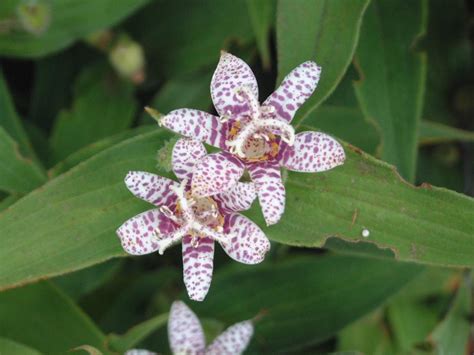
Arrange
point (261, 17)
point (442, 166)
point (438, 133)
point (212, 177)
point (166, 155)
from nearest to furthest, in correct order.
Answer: point (212, 177) < point (166, 155) < point (261, 17) < point (438, 133) < point (442, 166)

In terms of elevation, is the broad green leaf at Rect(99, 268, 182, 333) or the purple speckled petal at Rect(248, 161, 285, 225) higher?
the purple speckled petal at Rect(248, 161, 285, 225)

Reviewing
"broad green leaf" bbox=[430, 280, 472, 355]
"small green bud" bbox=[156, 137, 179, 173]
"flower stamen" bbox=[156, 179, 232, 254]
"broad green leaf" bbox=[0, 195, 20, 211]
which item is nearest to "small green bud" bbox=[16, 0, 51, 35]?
"broad green leaf" bbox=[0, 195, 20, 211]

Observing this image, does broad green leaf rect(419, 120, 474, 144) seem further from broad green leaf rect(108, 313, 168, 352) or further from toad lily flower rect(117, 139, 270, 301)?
broad green leaf rect(108, 313, 168, 352)

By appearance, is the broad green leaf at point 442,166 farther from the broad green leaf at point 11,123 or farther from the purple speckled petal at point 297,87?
the broad green leaf at point 11,123

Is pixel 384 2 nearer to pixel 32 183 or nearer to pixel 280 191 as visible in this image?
pixel 280 191

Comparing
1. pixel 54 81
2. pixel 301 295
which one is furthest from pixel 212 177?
pixel 54 81

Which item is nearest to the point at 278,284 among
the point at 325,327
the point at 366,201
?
the point at 325,327

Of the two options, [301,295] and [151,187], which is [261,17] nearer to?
[151,187]
